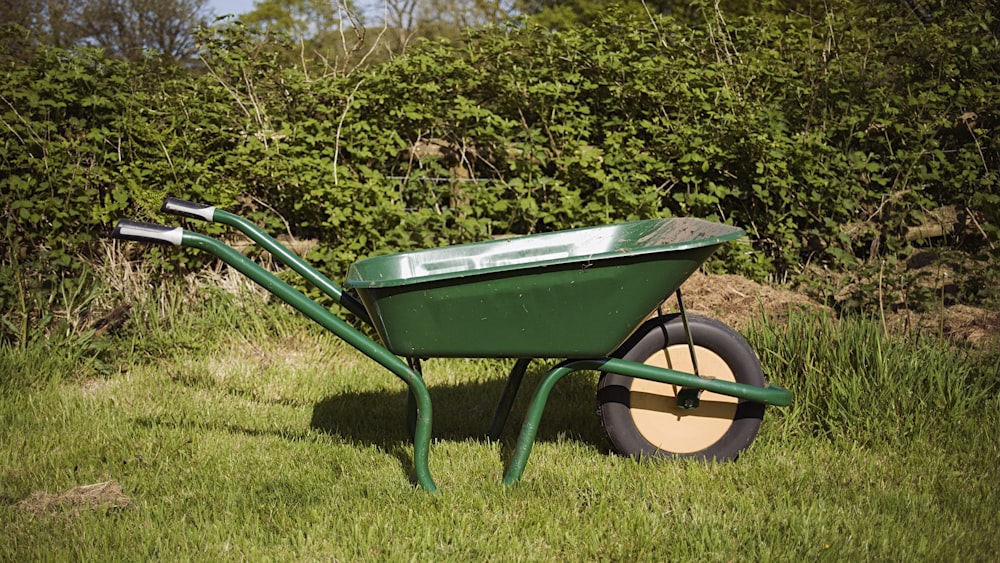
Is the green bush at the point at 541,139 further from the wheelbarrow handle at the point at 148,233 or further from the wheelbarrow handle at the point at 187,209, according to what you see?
the wheelbarrow handle at the point at 148,233

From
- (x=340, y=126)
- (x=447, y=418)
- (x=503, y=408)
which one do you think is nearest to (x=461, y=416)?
(x=447, y=418)

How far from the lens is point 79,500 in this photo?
2.54 m

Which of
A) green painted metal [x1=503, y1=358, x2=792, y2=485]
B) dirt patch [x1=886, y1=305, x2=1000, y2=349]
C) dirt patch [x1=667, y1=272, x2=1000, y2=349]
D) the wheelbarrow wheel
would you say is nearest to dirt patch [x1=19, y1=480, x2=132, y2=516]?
green painted metal [x1=503, y1=358, x2=792, y2=485]

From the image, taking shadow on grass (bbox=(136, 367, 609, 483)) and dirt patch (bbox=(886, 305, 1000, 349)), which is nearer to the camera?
shadow on grass (bbox=(136, 367, 609, 483))

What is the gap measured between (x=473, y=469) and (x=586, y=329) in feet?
2.16

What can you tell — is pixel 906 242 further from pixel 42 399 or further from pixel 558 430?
pixel 42 399

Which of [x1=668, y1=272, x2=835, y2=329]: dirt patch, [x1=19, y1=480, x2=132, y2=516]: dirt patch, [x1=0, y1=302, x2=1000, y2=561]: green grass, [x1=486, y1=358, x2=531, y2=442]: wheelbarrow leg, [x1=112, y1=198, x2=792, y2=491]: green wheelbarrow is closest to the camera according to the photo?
[x1=0, y1=302, x2=1000, y2=561]: green grass

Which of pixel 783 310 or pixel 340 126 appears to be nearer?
pixel 783 310

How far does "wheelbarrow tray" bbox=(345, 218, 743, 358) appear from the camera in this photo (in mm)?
2357

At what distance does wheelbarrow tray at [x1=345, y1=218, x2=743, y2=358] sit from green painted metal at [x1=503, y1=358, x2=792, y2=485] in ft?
0.22

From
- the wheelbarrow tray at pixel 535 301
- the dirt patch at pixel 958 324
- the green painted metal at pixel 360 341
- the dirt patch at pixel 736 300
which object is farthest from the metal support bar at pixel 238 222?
the dirt patch at pixel 958 324

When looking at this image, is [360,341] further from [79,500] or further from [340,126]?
[340,126]

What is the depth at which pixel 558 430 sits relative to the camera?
3.18 meters

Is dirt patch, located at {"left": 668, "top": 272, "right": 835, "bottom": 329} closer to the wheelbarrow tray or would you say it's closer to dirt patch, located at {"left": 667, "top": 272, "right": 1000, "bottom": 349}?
dirt patch, located at {"left": 667, "top": 272, "right": 1000, "bottom": 349}
